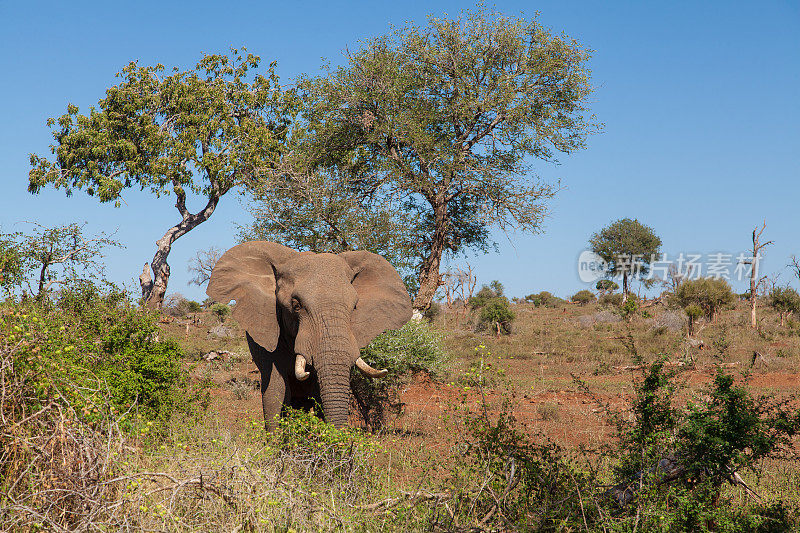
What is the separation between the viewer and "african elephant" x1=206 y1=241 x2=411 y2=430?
8203 millimetres

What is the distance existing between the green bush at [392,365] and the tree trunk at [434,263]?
6.15 metres

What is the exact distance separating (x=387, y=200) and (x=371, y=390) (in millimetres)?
8680

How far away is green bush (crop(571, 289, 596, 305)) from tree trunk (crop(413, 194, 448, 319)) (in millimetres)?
44716

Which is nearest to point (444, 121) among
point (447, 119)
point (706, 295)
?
point (447, 119)

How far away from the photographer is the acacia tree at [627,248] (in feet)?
184

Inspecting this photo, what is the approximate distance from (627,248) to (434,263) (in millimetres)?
40459

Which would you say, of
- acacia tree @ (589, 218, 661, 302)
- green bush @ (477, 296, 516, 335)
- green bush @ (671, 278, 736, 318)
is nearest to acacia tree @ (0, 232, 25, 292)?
green bush @ (477, 296, 516, 335)

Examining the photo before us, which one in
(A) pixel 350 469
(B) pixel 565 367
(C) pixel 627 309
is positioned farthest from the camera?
(B) pixel 565 367

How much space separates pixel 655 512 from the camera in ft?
18.8

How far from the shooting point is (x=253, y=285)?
9172mm

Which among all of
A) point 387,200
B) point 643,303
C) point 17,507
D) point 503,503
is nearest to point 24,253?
point 387,200

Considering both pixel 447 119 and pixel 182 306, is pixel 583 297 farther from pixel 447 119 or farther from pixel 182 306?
pixel 447 119

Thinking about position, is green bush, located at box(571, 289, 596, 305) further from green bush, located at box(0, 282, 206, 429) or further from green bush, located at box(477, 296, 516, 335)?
green bush, located at box(0, 282, 206, 429)

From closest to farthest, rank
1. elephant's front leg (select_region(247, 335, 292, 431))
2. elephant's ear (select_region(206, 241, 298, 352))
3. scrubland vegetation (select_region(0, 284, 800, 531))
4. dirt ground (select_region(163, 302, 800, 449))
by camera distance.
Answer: scrubland vegetation (select_region(0, 284, 800, 531)), elephant's front leg (select_region(247, 335, 292, 431)), elephant's ear (select_region(206, 241, 298, 352)), dirt ground (select_region(163, 302, 800, 449))
